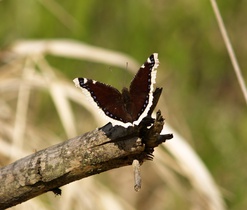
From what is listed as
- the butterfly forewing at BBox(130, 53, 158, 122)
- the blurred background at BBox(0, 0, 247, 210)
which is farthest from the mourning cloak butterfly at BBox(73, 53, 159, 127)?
the blurred background at BBox(0, 0, 247, 210)

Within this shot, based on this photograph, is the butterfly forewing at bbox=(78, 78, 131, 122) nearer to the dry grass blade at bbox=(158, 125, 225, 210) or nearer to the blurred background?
the dry grass blade at bbox=(158, 125, 225, 210)

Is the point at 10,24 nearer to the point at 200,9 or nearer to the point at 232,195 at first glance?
the point at 200,9

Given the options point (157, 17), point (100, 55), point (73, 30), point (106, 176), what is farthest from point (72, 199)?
point (157, 17)

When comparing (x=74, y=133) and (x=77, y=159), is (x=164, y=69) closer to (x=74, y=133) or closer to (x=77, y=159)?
(x=74, y=133)

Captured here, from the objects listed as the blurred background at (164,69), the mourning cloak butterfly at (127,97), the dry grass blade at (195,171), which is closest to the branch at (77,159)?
the mourning cloak butterfly at (127,97)

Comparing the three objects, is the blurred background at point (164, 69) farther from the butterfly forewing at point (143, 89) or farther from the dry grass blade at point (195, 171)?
the butterfly forewing at point (143, 89)

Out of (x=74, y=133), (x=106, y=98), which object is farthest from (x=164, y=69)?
(x=106, y=98)
